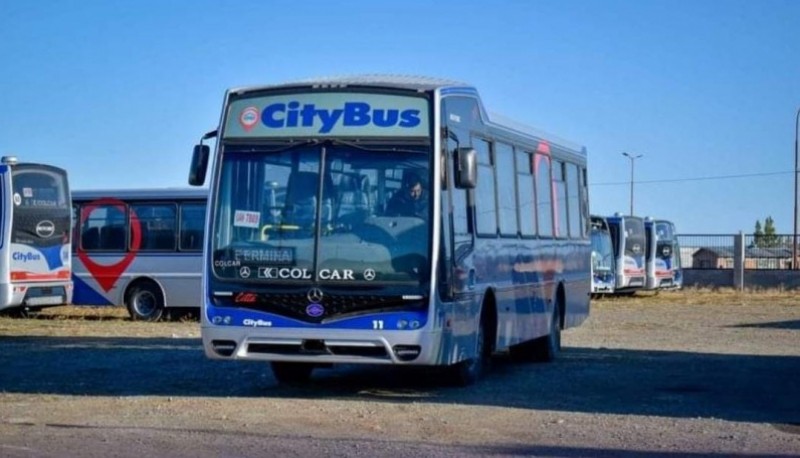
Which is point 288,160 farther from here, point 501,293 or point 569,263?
point 569,263

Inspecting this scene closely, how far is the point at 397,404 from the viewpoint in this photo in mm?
14477

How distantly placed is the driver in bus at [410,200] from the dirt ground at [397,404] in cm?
205

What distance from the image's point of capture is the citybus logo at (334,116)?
14.5 meters

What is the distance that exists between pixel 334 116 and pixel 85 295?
631 inches

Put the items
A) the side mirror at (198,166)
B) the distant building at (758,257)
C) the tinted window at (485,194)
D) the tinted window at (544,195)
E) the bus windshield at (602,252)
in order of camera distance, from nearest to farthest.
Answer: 1. the side mirror at (198,166)
2. the tinted window at (485,194)
3. the tinted window at (544,195)
4. the bus windshield at (602,252)
5. the distant building at (758,257)

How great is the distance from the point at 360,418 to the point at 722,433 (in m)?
3.45

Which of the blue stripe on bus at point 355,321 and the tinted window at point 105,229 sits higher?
the tinted window at point 105,229

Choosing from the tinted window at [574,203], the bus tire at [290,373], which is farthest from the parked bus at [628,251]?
the bus tire at [290,373]

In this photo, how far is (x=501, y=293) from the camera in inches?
656

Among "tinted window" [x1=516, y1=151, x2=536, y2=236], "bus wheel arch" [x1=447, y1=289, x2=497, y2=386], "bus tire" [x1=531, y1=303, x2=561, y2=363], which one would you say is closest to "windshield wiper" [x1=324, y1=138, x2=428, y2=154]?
"bus wheel arch" [x1=447, y1=289, x2=497, y2=386]

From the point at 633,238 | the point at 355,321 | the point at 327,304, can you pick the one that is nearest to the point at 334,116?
the point at 327,304

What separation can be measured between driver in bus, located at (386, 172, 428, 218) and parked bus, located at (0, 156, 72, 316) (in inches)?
513

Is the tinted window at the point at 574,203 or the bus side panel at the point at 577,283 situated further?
the tinted window at the point at 574,203

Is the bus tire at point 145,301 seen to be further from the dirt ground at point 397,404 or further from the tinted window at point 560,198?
the tinted window at point 560,198
